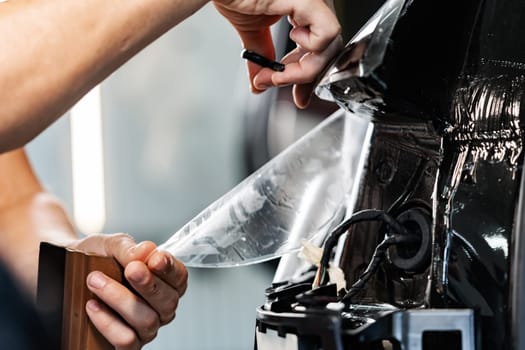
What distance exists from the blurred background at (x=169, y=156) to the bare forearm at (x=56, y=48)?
2.57 meters

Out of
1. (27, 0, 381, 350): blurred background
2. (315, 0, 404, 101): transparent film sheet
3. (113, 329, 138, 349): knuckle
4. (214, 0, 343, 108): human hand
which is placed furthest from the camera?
(27, 0, 381, 350): blurred background

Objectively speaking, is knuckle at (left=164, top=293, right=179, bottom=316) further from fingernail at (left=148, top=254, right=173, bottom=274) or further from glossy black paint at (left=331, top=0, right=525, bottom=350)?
glossy black paint at (left=331, top=0, right=525, bottom=350)

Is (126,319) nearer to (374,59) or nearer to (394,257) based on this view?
(394,257)

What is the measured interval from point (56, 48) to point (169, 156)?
2.80 metres

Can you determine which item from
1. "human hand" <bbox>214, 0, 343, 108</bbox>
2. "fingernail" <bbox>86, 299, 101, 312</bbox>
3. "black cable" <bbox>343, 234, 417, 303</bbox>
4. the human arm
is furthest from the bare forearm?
"black cable" <bbox>343, 234, 417, 303</bbox>

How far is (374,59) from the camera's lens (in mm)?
682

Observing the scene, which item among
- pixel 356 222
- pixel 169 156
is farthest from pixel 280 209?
pixel 169 156

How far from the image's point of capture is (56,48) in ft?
2.57

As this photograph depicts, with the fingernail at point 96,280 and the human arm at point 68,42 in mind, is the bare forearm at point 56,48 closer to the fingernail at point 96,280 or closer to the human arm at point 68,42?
the human arm at point 68,42

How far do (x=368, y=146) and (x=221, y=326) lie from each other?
267cm

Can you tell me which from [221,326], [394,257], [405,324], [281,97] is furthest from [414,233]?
[221,326]

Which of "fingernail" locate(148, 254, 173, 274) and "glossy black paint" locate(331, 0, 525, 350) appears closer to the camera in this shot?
"glossy black paint" locate(331, 0, 525, 350)

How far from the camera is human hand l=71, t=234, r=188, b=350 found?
89 centimetres

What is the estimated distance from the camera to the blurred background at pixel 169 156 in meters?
3.46
